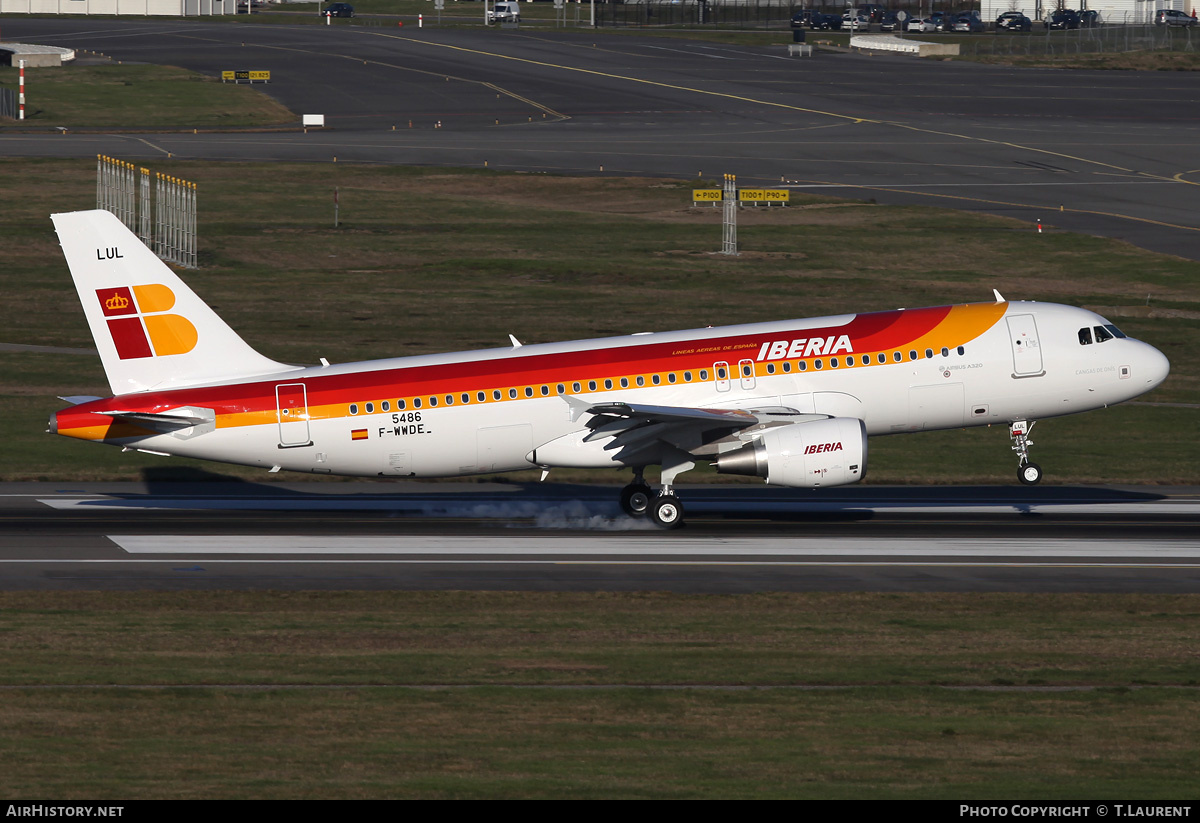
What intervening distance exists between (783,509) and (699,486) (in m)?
3.99

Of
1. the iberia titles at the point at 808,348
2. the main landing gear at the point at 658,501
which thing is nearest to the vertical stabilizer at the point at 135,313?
the main landing gear at the point at 658,501

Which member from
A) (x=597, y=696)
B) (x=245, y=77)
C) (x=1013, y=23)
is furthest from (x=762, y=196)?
(x=1013, y=23)

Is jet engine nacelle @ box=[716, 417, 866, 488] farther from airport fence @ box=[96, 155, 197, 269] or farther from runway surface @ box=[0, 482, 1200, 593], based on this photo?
airport fence @ box=[96, 155, 197, 269]

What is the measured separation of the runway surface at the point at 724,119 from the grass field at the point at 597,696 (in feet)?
192

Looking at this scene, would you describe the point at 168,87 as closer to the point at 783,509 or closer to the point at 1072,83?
the point at 1072,83

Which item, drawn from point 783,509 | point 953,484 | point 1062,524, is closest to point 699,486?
point 783,509

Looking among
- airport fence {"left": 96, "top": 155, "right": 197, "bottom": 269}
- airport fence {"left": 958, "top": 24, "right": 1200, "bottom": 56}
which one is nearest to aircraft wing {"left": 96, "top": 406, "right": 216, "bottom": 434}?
airport fence {"left": 96, "top": 155, "right": 197, "bottom": 269}

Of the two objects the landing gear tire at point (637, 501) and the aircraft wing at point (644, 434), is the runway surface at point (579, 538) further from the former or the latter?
the aircraft wing at point (644, 434)

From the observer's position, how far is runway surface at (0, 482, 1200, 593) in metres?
33.1

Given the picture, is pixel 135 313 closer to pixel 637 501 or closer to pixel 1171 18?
pixel 637 501

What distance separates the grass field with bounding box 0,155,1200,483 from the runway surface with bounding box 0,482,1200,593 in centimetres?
331

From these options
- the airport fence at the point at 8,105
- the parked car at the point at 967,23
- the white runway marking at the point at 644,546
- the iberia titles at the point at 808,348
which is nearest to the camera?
the white runway marking at the point at 644,546

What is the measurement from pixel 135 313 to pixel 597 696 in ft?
57.3

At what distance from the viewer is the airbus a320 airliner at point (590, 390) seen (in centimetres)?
3575
